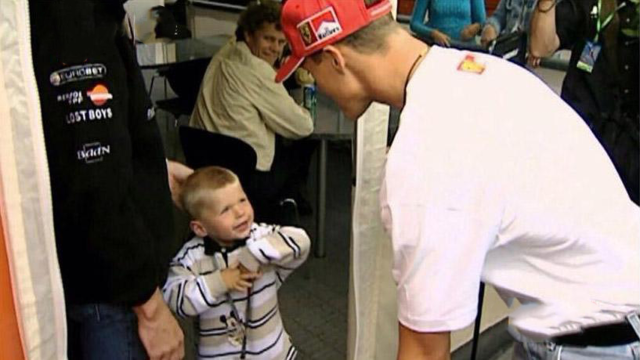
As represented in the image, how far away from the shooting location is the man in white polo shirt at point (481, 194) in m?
0.90

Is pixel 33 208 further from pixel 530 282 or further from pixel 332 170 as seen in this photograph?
pixel 332 170

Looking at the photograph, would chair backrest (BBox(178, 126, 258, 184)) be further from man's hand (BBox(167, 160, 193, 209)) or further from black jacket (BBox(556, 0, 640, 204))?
black jacket (BBox(556, 0, 640, 204))

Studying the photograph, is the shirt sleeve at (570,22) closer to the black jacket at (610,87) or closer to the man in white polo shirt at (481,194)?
the black jacket at (610,87)

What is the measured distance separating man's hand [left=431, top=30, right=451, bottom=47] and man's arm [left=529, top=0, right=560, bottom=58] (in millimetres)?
500

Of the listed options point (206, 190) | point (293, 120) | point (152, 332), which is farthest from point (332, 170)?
point (152, 332)

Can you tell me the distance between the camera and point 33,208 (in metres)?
1.01

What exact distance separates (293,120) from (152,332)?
1.49 metres

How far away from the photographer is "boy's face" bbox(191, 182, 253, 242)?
155 centimetres

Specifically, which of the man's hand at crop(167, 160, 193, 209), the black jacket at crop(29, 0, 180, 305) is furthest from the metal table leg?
the black jacket at crop(29, 0, 180, 305)

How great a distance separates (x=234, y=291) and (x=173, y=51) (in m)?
2.80

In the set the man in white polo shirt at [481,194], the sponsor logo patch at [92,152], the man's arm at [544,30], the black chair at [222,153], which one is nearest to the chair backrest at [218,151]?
the black chair at [222,153]

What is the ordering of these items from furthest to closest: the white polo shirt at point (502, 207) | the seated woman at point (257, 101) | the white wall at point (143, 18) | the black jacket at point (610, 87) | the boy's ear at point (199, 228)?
the white wall at point (143, 18), the seated woman at point (257, 101), the black jacket at point (610, 87), the boy's ear at point (199, 228), the white polo shirt at point (502, 207)

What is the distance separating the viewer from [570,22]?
6.24 ft

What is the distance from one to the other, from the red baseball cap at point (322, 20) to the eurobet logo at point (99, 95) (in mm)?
315
